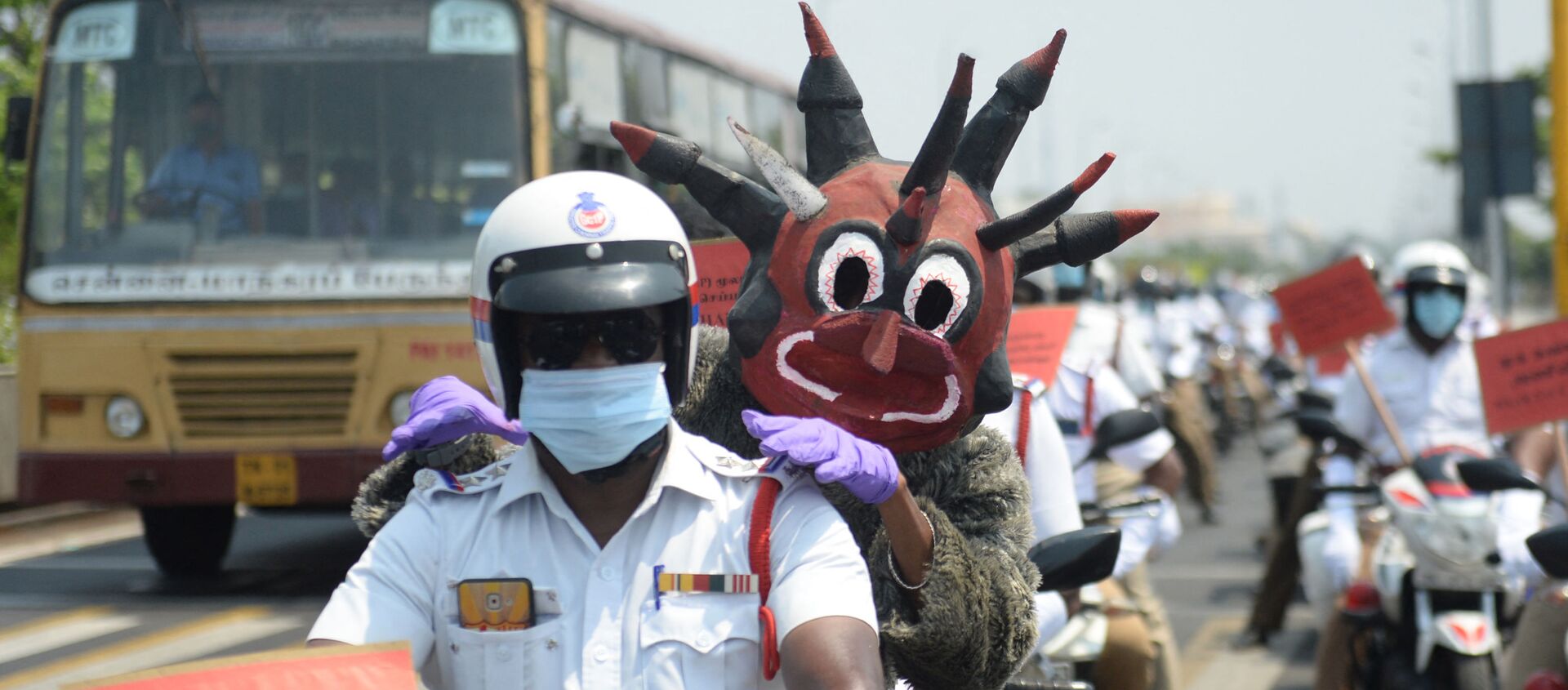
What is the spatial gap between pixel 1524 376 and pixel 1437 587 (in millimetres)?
734

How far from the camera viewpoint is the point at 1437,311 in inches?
276

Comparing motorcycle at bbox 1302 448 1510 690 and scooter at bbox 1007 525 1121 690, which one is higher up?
scooter at bbox 1007 525 1121 690

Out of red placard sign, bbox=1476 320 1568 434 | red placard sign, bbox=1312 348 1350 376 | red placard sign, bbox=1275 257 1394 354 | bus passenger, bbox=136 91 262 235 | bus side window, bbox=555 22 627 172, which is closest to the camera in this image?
red placard sign, bbox=1476 320 1568 434

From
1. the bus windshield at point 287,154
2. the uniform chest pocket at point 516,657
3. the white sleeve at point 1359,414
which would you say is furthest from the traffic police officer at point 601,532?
the bus windshield at point 287,154

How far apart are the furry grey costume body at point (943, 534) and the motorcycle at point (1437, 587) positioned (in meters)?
2.99

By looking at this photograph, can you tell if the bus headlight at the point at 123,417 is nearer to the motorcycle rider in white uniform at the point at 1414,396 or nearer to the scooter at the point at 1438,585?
the motorcycle rider in white uniform at the point at 1414,396

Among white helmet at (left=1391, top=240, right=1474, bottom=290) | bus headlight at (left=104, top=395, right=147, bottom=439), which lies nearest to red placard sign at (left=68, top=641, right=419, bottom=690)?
white helmet at (left=1391, top=240, right=1474, bottom=290)

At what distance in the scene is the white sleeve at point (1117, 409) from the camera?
5805 millimetres

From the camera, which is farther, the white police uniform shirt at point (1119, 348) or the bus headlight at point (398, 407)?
the bus headlight at point (398, 407)

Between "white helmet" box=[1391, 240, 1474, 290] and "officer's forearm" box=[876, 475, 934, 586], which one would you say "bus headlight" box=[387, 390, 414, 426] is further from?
"officer's forearm" box=[876, 475, 934, 586]

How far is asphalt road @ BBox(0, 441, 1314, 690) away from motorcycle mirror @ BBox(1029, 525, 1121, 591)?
10.8ft

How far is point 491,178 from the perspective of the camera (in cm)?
987

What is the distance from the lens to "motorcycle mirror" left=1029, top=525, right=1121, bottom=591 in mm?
3615

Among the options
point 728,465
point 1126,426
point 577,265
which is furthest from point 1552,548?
point 577,265
